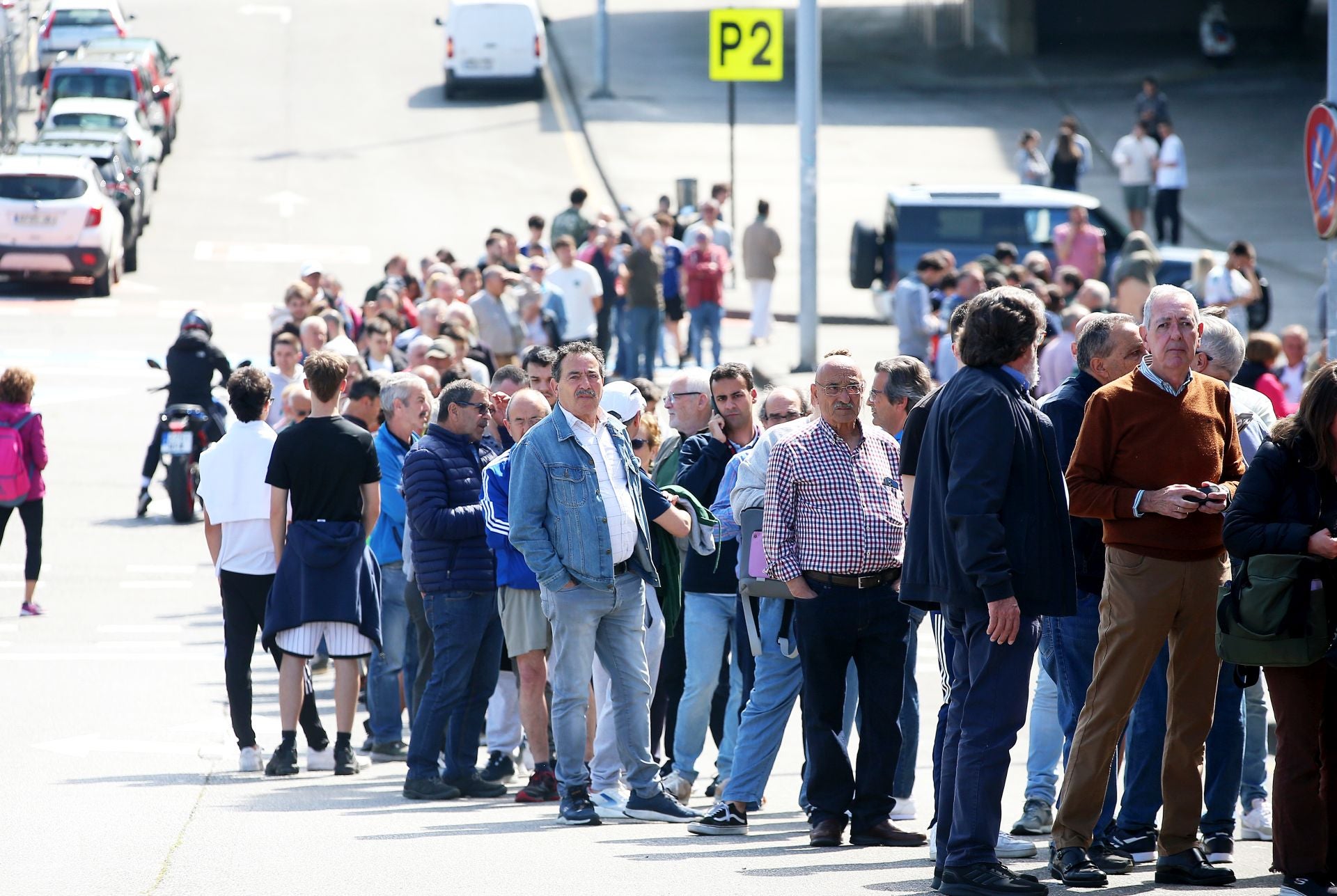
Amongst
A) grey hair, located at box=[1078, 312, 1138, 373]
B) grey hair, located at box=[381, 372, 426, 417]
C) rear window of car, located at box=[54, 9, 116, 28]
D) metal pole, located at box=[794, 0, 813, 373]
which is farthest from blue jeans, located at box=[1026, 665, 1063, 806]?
rear window of car, located at box=[54, 9, 116, 28]

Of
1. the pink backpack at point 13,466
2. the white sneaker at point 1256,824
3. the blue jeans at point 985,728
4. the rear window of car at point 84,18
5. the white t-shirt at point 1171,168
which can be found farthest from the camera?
the rear window of car at point 84,18

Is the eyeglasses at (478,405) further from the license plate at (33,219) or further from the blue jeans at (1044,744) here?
the license plate at (33,219)

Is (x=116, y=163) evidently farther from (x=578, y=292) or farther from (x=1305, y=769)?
(x=1305, y=769)

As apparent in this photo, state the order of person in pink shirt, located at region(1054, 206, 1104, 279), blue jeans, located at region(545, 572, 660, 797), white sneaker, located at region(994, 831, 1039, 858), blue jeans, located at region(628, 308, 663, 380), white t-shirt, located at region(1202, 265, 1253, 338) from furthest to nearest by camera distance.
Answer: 1. person in pink shirt, located at region(1054, 206, 1104, 279)
2. blue jeans, located at region(628, 308, 663, 380)
3. white t-shirt, located at region(1202, 265, 1253, 338)
4. blue jeans, located at region(545, 572, 660, 797)
5. white sneaker, located at region(994, 831, 1039, 858)

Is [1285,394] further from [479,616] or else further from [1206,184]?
[1206,184]

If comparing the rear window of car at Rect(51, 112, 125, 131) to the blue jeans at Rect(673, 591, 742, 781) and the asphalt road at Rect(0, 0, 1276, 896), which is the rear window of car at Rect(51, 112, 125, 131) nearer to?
the asphalt road at Rect(0, 0, 1276, 896)

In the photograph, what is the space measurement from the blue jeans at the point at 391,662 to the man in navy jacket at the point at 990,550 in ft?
14.7

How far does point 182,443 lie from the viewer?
17.0 meters

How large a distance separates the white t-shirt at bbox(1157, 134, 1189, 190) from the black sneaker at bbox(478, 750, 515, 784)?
21.8m

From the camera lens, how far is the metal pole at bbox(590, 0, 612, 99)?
40.3 metres

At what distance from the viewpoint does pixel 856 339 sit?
1037 inches

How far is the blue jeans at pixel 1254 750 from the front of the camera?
27.6ft

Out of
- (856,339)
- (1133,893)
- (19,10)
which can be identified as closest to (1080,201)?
(856,339)

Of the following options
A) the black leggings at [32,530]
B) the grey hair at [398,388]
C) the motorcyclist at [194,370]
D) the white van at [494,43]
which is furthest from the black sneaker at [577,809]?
the white van at [494,43]
